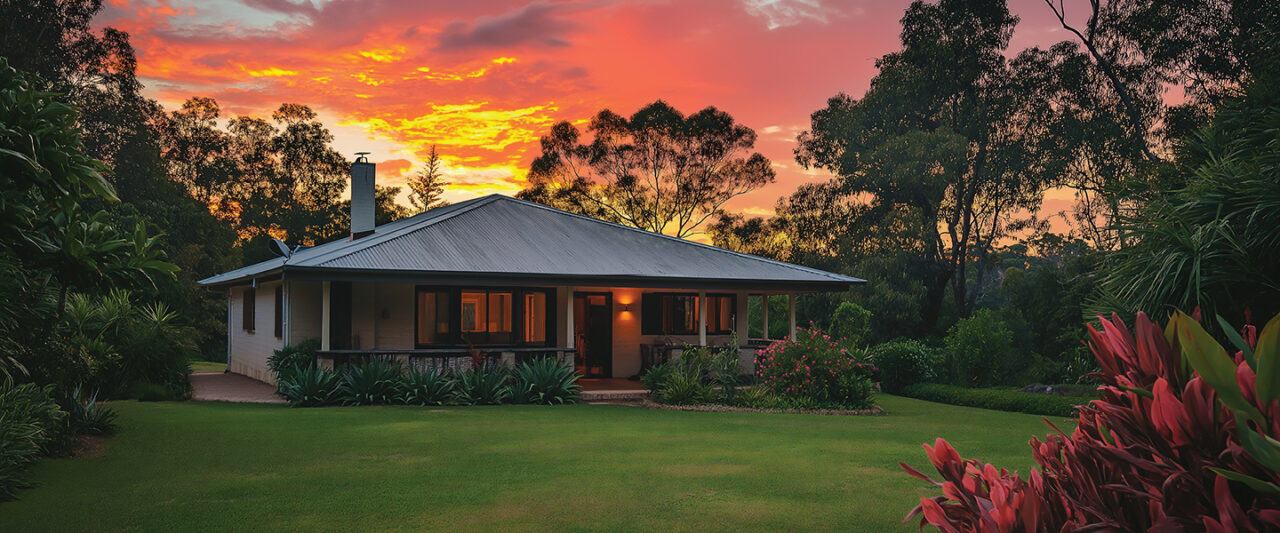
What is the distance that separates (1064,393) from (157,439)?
1874 cm

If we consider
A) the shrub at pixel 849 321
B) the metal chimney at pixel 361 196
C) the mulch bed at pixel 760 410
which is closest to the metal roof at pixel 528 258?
the metal chimney at pixel 361 196

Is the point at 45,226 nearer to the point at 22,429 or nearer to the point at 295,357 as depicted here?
the point at 22,429

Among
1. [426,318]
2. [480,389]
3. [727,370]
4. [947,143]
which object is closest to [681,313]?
[727,370]

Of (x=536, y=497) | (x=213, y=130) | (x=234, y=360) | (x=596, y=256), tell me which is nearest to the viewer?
(x=536, y=497)

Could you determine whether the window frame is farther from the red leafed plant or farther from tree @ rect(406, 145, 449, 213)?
tree @ rect(406, 145, 449, 213)

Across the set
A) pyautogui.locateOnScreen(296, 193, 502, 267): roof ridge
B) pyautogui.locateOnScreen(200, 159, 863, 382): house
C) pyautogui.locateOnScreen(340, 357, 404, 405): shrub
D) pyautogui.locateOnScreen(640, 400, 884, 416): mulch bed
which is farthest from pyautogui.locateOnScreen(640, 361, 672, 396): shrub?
pyautogui.locateOnScreen(296, 193, 502, 267): roof ridge

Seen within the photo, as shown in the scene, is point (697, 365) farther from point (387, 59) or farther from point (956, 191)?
point (956, 191)

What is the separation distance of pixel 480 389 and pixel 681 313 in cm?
668

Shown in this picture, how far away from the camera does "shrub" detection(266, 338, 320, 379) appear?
624 inches

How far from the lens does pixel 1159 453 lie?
6.24 feet

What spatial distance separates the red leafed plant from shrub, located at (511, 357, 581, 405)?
13.1 meters

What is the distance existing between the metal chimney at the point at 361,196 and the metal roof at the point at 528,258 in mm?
488

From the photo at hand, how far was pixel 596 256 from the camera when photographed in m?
18.5

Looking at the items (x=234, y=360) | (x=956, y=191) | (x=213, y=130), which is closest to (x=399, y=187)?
(x=213, y=130)
